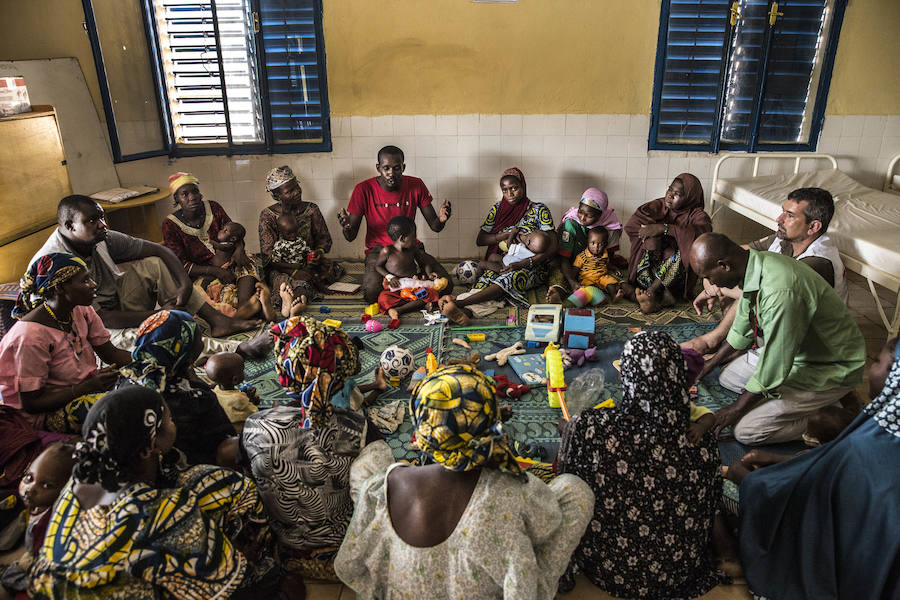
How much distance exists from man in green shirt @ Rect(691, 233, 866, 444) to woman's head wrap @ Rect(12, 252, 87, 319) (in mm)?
3218

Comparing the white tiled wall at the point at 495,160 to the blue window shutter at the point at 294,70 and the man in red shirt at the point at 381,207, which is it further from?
the man in red shirt at the point at 381,207

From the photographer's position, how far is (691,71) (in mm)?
6188

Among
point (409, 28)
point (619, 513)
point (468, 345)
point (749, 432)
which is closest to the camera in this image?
point (619, 513)

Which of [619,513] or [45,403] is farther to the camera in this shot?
[45,403]

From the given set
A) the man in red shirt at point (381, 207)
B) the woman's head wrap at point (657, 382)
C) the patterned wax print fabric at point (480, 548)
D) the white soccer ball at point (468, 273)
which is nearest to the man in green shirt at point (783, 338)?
the woman's head wrap at point (657, 382)

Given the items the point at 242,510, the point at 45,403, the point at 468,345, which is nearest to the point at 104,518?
the point at 242,510

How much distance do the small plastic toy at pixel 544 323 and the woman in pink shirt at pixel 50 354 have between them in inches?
109

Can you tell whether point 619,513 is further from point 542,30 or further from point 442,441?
point 542,30

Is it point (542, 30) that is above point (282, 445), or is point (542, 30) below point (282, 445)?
above

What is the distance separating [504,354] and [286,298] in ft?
7.00

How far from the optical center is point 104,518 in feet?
6.10

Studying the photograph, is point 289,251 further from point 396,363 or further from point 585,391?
point 585,391

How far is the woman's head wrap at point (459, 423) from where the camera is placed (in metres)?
1.93

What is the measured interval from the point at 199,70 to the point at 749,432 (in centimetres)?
596
